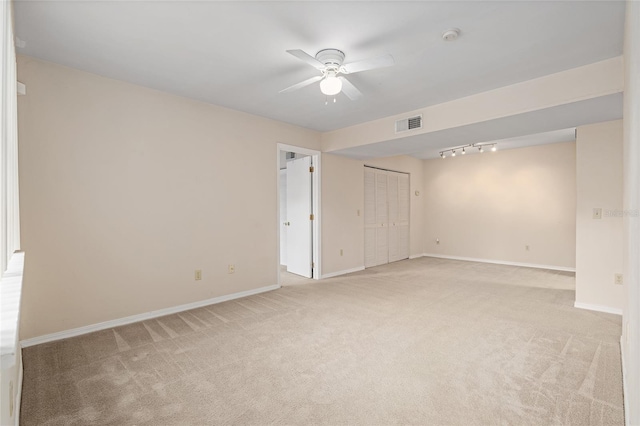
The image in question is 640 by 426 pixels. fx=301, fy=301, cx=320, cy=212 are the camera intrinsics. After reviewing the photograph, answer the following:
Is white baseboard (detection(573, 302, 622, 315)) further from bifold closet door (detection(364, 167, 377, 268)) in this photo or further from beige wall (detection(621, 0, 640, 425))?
bifold closet door (detection(364, 167, 377, 268))

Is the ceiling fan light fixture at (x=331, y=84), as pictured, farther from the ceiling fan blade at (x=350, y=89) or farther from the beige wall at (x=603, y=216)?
the beige wall at (x=603, y=216)

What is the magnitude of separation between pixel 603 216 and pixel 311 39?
154 inches

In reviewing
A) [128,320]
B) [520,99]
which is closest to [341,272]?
[128,320]

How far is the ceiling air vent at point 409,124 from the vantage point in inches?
159

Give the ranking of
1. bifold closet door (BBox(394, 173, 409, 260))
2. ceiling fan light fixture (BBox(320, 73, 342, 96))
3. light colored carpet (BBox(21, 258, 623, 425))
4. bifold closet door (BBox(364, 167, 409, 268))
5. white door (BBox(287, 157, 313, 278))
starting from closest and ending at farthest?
light colored carpet (BBox(21, 258, 623, 425)) < ceiling fan light fixture (BBox(320, 73, 342, 96)) < white door (BBox(287, 157, 313, 278)) < bifold closet door (BBox(364, 167, 409, 268)) < bifold closet door (BBox(394, 173, 409, 260))

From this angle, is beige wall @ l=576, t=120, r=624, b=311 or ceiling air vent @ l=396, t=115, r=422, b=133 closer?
beige wall @ l=576, t=120, r=624, b=311

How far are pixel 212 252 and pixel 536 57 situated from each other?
4.05 m

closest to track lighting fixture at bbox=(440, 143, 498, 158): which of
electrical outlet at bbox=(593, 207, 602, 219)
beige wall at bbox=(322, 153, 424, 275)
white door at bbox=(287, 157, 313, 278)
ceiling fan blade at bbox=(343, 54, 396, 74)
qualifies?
beige wall at bbox=(322, 153, 424, 275)

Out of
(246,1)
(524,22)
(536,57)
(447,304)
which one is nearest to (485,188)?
(447,304)

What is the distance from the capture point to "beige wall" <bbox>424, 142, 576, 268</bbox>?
600cm

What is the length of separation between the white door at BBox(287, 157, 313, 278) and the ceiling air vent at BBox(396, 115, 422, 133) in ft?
5.72

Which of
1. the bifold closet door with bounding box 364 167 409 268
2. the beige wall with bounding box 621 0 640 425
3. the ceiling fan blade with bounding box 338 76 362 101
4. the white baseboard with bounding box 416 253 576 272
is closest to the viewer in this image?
the beige wall with bounding box 621 0 640 425

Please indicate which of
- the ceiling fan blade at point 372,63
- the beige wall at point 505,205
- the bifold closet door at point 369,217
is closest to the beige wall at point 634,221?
the ceiling fan blade at point 372,63

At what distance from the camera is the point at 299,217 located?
5586mm
